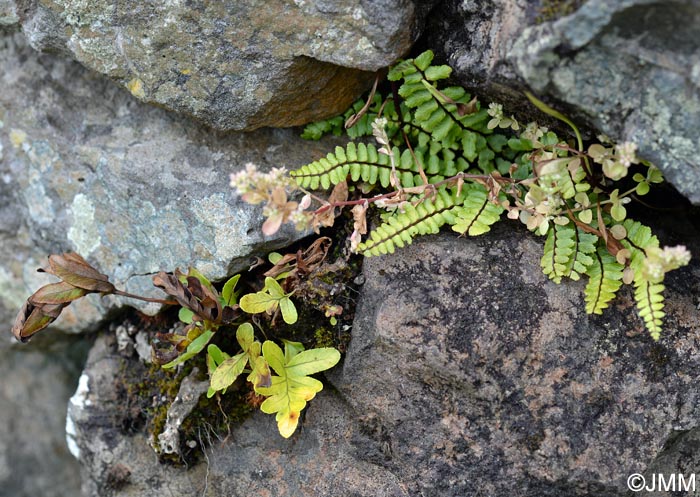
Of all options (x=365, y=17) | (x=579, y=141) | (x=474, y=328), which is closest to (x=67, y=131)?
(x=365, y=17)

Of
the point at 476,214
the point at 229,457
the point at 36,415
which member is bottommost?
the point at 36,415

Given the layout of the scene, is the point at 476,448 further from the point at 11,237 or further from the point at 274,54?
the point at 11,237

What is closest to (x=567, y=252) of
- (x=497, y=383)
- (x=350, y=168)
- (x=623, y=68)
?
(x=497, y=383)

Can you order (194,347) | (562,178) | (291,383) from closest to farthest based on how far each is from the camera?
(562,178) < (291,383) < (194,347)

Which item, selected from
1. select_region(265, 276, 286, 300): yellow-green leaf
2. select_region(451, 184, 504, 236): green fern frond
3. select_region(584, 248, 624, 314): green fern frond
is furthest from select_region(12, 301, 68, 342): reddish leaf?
select_region(584, 248, 624, 314): green fern frond

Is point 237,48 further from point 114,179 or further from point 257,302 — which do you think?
point 257,302

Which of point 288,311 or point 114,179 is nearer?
Answer: point 288,311
